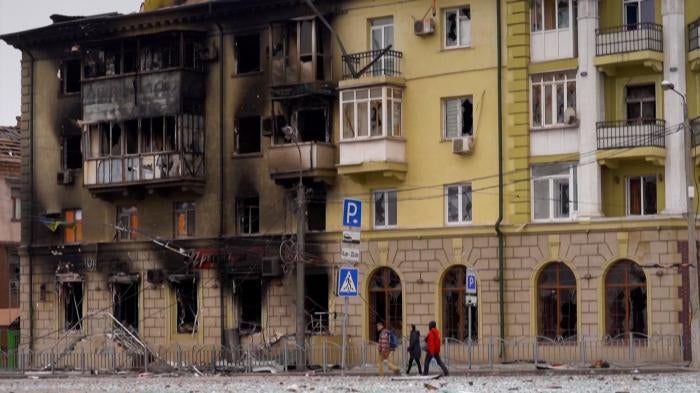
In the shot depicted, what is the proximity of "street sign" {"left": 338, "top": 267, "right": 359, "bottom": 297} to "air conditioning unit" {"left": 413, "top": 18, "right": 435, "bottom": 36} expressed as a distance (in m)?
14.0

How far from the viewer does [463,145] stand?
226 feet

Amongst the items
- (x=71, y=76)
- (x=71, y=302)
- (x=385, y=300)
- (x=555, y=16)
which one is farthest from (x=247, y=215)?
(x=555, y=16)

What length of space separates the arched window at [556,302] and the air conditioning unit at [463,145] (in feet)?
16.6

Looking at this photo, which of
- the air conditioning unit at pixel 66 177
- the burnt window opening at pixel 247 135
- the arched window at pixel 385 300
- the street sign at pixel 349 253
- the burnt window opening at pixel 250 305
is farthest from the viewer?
the air conditioning unit at pixel 66 177

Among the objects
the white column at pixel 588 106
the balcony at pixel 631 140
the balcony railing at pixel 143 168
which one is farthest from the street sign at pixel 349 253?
the balcony railing at pixel 143 168

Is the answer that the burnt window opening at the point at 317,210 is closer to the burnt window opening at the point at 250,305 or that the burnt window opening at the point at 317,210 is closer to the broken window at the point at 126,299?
the burnt window opening at the point at 250,305

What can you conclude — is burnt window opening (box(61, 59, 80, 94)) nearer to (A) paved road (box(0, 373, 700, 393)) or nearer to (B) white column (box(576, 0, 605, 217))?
(A) paved road (box(0, 373, 700, 393))

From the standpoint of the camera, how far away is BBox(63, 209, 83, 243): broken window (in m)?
81.1

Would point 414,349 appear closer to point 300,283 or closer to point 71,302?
point 300,283

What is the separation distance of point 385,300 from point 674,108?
524 inches

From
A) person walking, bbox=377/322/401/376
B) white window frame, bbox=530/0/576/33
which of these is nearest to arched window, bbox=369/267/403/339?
person walking, bbox=377/322/401/376

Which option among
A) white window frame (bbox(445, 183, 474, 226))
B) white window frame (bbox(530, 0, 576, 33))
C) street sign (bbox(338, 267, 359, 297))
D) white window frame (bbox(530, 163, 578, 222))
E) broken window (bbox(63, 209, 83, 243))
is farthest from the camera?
broken window (bbox(63, 209, 83, 243))

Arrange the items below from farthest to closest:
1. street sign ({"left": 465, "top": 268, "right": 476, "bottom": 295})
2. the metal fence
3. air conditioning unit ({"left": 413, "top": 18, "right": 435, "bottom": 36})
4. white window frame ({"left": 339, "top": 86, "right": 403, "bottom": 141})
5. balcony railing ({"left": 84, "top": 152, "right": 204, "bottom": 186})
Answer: balcony railing ({"left": 84, "top": 152, "right": 204, "bottom": 186}), white window frame ({"left": 339, "top": 86, "right": 403, "bottom": 141}), air conditioning unit ({"left": 413, "top": 18, "right": 435, "bottom": 36}), street sign ({"left": 465, "top": 268, "right": 476, "bottom": 295}), the metal fence

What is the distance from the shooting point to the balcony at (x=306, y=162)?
237ft
